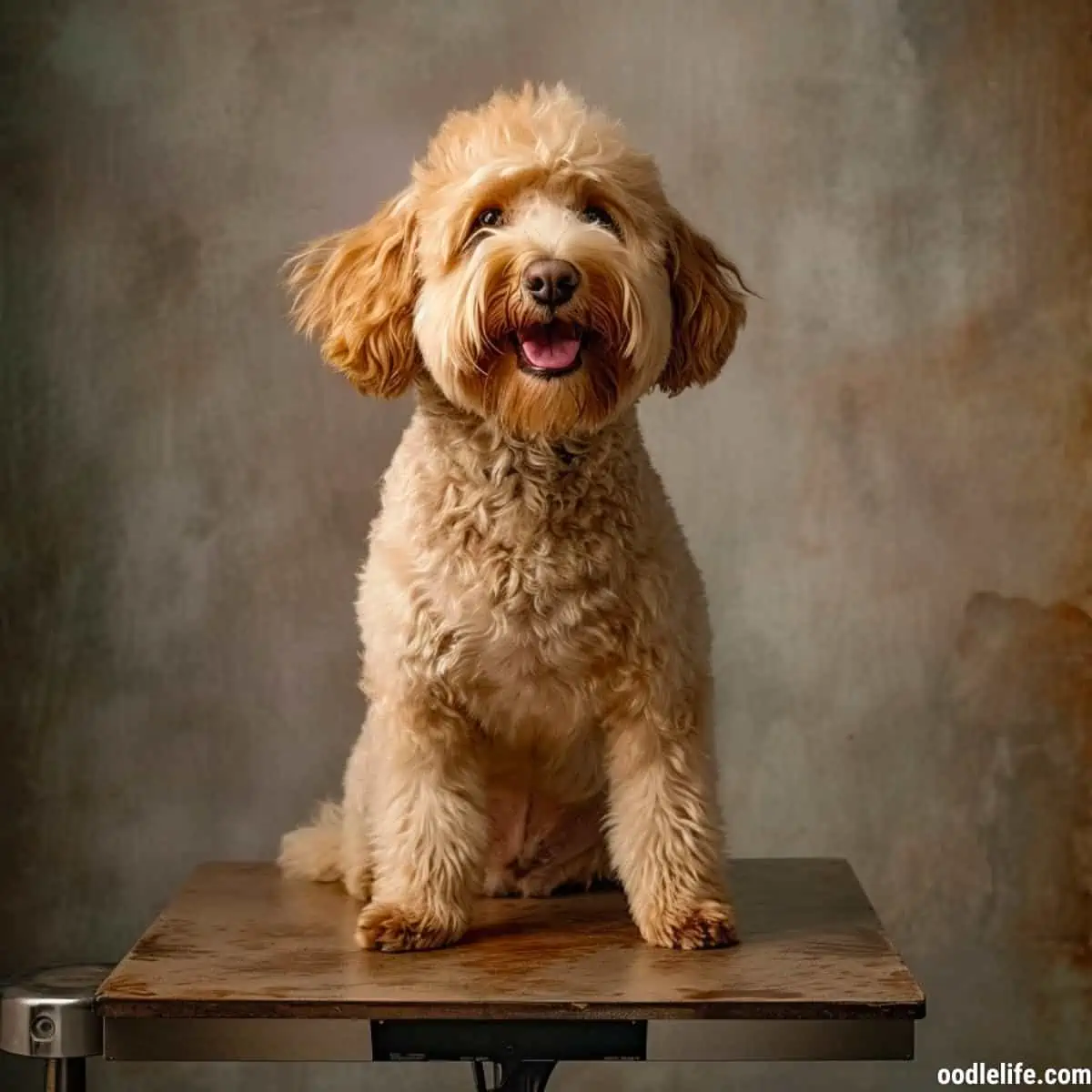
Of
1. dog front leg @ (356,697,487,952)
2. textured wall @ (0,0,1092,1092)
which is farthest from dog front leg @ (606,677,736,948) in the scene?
textured wall @ (0,0,1092,1092)

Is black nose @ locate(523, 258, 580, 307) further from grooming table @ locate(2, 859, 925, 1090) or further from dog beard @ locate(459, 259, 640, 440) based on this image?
grooming table @ locate(2, 859, 925, 1090)

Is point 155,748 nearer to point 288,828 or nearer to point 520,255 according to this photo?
point 288,828

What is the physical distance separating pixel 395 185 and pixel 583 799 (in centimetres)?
138

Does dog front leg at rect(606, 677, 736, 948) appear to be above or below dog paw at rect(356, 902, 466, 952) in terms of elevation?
above

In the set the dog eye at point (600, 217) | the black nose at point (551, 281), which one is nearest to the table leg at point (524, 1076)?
the black nose at point (551, 281)

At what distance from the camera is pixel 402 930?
237cm

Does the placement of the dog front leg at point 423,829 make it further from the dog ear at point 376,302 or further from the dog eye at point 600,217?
the dog eye at point 600,217

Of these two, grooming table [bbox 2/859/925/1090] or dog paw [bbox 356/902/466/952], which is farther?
dog paw [bbox 356/902/466/952]

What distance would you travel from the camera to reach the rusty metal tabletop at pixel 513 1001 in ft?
7.00

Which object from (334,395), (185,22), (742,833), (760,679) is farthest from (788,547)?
(185,22)

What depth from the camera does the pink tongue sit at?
87.9 inches

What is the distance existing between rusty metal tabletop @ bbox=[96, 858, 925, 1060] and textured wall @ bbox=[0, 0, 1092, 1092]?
47.2 inches

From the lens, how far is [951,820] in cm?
360

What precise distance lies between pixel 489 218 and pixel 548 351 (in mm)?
187
